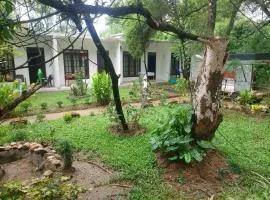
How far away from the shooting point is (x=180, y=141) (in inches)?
172

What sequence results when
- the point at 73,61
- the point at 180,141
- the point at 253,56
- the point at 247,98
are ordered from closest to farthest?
the point at 180,141
the point at 247,98
the point at 253,56
the point at 73,61

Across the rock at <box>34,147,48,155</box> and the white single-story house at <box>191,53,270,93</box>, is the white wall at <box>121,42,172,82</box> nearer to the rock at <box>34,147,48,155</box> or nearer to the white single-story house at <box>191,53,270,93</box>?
the white single-story house at <box>191,53,270,93</box>

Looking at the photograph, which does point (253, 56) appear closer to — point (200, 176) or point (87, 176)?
point (200, 176)

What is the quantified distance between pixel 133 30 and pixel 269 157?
10.8 m

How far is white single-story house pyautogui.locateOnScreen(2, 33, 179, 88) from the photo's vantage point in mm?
14266

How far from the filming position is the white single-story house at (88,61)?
46.8 feet

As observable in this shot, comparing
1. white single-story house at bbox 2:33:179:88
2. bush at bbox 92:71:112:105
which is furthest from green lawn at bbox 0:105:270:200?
white single-story house at bbox 2:33:179:88

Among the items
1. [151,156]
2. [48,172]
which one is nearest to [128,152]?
[151,156]

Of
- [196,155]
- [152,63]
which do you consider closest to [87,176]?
[196,155]

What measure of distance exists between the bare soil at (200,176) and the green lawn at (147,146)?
0.50 feet

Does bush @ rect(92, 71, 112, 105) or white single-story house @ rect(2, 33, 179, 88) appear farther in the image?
white single-story house @ rect(2, 33, 179, 88)

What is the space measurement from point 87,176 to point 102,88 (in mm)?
5994

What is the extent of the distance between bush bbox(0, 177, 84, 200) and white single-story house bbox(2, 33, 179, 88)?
10.3 m

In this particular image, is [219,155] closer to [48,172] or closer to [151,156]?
[151,156]
